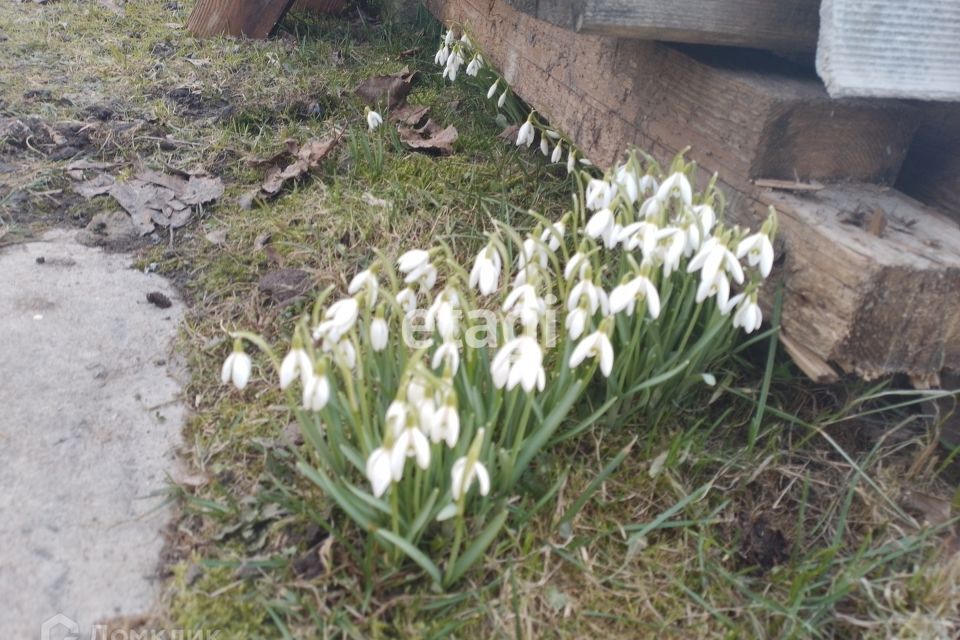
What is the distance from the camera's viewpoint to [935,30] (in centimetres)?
166

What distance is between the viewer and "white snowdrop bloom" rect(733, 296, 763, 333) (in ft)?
5.26

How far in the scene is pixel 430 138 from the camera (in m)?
3.05

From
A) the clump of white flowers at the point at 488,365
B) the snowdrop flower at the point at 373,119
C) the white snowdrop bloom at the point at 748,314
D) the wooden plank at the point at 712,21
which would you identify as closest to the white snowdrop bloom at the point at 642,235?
the clump of white flowers at the point at 488,365

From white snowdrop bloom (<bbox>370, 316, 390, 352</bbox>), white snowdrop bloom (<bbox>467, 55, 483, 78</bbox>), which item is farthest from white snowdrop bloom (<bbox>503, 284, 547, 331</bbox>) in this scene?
white snowdrop bloom (<bbox>467, 55, 483, 78</bbox>)

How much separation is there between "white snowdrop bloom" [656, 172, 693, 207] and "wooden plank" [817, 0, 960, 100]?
1.08ft

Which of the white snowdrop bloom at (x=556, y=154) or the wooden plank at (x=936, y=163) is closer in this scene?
the wooden plank at (x=936, y=163)

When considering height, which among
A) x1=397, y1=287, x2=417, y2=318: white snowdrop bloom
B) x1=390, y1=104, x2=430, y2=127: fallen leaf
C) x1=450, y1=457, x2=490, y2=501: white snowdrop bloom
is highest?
x1=397, y1=287, x2=417, y2=318: white snowdrop bloom

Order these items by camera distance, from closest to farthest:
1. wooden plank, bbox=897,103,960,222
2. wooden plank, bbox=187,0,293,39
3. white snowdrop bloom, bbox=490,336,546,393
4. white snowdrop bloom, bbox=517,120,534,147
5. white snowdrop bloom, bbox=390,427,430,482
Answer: white snowdrop bloom, bbox=390,427,430,482 → white snowdrop bloom, bbox=490,336,546,393 → wooden plank, bbox=897,103,960,222 → white snowdrop bloom, bbox=517,120,534,147 → wooden plank, bbox=187,0,293,39

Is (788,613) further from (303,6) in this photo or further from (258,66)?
(303,6)

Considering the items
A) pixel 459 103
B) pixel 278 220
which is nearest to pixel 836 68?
pixel 278 220

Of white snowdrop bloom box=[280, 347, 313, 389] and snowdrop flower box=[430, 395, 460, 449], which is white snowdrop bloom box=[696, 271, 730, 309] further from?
white snowdrop bloom box=[280, 347, 313, 389]

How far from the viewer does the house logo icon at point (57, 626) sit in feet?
4.41

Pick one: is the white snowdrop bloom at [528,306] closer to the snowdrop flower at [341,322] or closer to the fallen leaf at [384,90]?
the snowdrop flower at [341,322]

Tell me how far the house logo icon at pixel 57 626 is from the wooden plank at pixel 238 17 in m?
3.33
